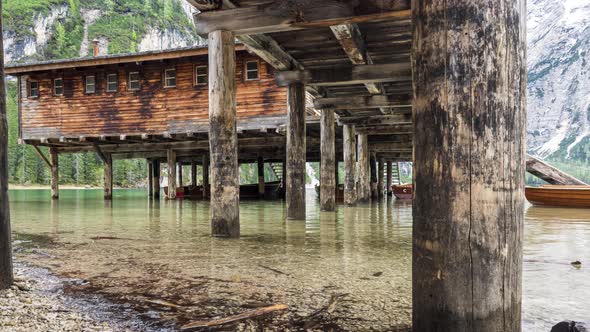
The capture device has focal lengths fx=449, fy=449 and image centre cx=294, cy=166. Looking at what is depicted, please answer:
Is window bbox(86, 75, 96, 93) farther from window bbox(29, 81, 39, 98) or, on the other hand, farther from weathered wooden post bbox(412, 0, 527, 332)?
weathered wooden post bbox(412, 0, 527, 332)

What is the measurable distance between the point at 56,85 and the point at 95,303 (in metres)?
22.2

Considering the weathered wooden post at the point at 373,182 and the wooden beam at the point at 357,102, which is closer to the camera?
the wooden beam at the point at 357,102

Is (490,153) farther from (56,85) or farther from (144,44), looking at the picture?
(144,44)

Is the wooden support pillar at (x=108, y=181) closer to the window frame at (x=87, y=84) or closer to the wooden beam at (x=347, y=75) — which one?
the window frame at (x=87, y=84)

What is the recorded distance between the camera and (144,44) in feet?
405

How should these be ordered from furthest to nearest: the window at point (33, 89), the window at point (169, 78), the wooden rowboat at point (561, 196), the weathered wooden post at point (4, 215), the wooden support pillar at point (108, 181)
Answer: the wooden support pillar at point (108, 181)
the window at point (33, 89)
the window at point (169, 78)
the wooden rowboat at point (561, 196)
the weathered wooden post at point (4, 215)

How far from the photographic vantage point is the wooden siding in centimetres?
1880

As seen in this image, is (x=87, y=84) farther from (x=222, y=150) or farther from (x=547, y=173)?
(x=547, y=173)

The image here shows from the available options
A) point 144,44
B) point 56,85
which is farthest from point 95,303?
point 144,44

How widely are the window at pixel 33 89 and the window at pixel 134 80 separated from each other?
5156 millimetres

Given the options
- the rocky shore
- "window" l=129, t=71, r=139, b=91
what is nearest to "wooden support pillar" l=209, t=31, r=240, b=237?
the rocky shore

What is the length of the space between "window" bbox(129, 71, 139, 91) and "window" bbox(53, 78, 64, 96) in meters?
3.71

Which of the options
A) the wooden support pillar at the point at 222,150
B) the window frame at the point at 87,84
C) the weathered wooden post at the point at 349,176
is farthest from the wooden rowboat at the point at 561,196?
the window frame at the point at 87,84

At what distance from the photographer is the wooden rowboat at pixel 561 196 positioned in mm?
16328
